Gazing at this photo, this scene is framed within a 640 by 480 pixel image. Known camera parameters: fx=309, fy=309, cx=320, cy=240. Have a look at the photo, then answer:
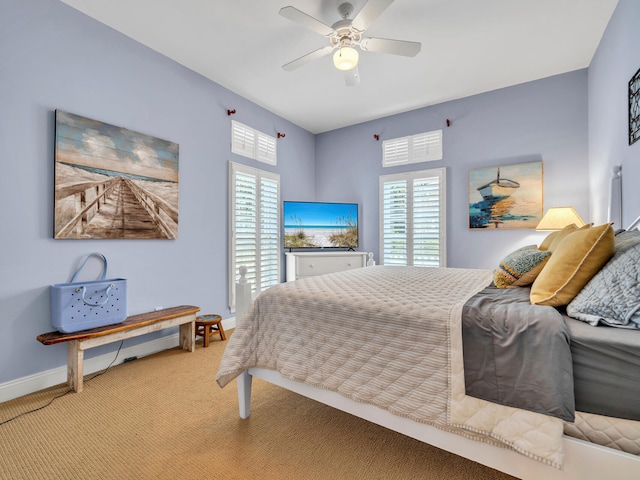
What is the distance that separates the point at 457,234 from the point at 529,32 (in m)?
2.16

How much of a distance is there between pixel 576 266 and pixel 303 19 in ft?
7.02

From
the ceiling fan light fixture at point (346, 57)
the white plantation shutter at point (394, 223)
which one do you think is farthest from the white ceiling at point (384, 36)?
the white plantation shutter at point (394, 223)

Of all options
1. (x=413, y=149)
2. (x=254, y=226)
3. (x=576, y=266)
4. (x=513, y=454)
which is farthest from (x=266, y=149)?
(x=513, y=454)

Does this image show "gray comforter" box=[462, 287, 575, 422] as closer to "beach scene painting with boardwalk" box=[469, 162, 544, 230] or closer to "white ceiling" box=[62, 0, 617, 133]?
"white ceiling" box=[62, 0, 617, 133]

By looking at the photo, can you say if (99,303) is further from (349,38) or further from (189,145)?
(349,38)

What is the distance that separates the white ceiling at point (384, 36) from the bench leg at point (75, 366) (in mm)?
2543

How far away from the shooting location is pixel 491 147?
3760 millimetres

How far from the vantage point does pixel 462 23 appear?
2.54 m

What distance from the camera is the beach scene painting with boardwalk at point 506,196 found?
3496mm

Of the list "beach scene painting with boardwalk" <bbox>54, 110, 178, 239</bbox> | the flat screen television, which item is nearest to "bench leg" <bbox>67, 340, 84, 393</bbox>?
"beach scene painting with boardwalk" <bbox>54, 110, 178, 239</bbox>

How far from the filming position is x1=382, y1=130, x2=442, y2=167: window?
13.5ft

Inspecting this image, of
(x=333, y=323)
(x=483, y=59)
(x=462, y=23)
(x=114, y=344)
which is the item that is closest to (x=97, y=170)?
(x=114, y=344)

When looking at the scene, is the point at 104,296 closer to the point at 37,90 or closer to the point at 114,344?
the point at 114,344

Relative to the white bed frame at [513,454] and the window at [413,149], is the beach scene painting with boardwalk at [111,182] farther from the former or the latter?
the window at [413,149]
